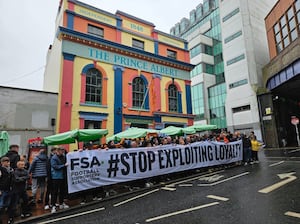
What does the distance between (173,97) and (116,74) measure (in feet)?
21.3

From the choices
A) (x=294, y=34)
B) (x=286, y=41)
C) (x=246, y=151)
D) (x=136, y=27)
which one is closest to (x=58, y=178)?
(x=246, y=151)

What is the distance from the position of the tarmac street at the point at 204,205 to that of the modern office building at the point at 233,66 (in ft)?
79.0

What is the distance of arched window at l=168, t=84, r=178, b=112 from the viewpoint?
1975 centimetres

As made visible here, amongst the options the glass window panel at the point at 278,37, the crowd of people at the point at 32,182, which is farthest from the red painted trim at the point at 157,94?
the glass window panel at the point at 278,37

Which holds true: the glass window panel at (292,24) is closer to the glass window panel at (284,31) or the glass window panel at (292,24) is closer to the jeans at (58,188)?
the glass window panel at (284,31)

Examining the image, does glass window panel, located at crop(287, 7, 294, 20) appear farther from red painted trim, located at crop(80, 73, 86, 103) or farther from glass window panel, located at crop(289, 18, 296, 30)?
red painted trim, located at crop(80, 73, 86, 103)

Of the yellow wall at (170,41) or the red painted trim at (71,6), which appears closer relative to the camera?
the red painted trim at (71,6)

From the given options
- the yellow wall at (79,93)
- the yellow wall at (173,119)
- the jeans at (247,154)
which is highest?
the yellow wall at (79,93)

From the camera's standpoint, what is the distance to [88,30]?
16250mm

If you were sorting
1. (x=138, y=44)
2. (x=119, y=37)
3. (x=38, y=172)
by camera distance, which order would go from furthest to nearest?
1. (x=138, y=44)
2. (x=119, y=37)
3. (x=38, y=172)

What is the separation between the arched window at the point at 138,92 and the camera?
57.7 ft

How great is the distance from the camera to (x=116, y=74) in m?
16.7

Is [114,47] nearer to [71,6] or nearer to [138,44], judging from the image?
[138,44]

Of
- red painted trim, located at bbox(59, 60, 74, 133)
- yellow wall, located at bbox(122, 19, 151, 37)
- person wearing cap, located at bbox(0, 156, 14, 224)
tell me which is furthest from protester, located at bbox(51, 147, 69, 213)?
yellow wall, located at bbox(122, 19, 151, 37)
